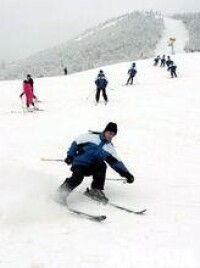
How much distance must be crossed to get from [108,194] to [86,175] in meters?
0.79

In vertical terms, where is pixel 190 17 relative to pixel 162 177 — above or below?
above

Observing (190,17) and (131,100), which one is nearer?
(131,100)

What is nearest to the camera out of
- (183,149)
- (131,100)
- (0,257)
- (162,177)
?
(0,257)

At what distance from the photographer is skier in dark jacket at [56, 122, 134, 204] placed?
8.41 metres

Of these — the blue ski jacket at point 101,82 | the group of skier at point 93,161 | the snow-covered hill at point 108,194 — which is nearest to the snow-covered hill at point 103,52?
the blue ski jacket at point 101,82

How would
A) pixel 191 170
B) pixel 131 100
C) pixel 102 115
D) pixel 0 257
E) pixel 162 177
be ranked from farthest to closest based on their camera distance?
pixel 131 100 → pixel 102 115 → pixel 191 170 → pixel 162 177 → pixel 0 257

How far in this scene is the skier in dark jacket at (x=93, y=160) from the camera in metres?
8.41

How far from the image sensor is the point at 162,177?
11.0m

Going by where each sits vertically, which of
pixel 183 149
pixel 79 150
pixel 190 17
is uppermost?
pixel 190 17

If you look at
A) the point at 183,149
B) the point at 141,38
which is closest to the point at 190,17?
the point at 141,38

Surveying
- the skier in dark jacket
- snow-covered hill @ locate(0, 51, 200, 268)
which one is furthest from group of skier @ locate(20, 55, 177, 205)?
snow-covered hill @ locate(0, 51, 200, 268)

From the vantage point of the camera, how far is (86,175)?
8.57 m

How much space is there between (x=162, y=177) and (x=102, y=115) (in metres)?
9.94

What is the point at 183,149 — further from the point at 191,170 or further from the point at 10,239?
the point at 10,239
